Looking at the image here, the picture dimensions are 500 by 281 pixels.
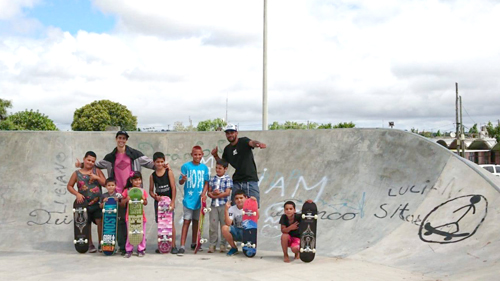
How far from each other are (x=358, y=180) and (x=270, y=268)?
11.4ft

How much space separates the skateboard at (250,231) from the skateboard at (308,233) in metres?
0.73

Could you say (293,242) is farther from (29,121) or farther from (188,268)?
(29,121)

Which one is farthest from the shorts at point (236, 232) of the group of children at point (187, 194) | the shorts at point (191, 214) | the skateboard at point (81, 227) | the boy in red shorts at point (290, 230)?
the skateboard at point (81, 227)

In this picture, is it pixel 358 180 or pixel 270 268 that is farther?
pixel 358 180

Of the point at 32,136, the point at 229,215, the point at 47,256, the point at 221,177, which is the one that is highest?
the point at 32,136

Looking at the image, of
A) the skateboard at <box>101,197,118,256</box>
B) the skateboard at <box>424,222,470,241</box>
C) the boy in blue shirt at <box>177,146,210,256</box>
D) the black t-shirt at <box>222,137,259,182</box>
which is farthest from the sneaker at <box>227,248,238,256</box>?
the skateboard at <box>424,222,470,241</box>

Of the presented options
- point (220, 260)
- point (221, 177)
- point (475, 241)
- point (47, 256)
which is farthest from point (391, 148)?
point (47, 256)

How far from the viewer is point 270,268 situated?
609 centimetres

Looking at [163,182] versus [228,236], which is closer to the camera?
[228,236]

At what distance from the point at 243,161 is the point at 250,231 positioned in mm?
1098

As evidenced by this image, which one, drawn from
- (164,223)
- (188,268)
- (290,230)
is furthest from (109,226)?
(290,230)

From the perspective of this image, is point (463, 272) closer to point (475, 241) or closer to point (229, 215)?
point (475, 241)

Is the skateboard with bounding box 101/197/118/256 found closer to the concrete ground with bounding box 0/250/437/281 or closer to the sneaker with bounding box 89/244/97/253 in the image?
the concrete ground with bounding box 0/250/437/281

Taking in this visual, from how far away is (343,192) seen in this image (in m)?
8.76
